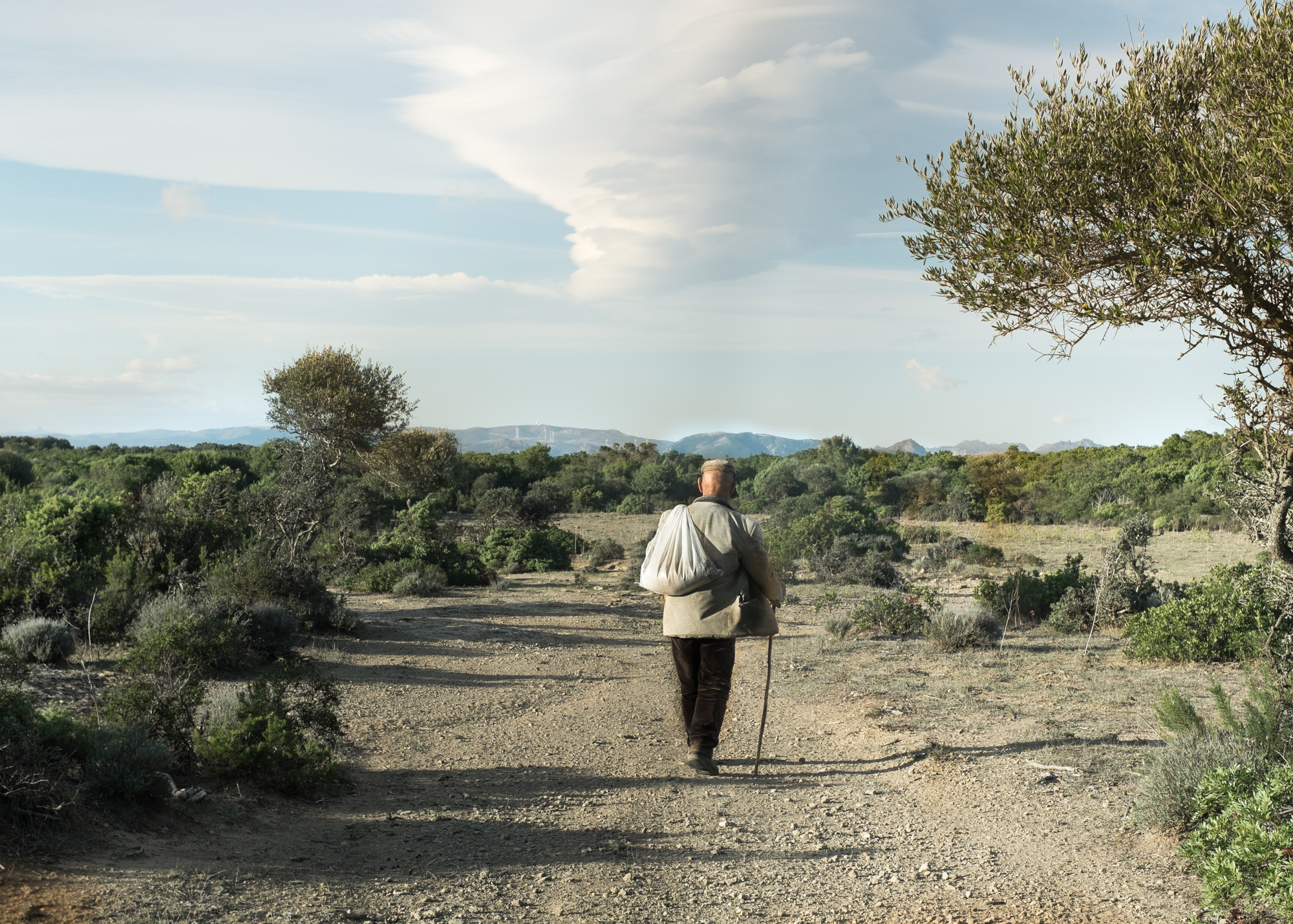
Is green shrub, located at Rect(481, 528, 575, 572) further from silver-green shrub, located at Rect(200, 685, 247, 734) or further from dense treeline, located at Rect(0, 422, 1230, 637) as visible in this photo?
silver-green shrub, located at Rect(200, 685, 247, 734)

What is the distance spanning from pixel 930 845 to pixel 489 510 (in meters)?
22.5

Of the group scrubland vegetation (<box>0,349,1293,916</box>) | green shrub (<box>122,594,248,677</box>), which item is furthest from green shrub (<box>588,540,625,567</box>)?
green shrub (<box>122,594,248,677</box>)

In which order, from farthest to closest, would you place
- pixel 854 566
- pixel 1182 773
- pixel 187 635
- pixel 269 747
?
pixel 854 566, pixel 187 635, pixel 269 747, pixel 1182 773

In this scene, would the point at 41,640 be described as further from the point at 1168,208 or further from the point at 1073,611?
the point at 1073,611

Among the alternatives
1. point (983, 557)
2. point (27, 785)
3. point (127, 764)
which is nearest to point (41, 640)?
point (127, 764)

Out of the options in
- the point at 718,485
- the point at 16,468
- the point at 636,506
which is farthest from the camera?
the point at 636,506

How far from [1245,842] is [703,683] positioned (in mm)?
2791

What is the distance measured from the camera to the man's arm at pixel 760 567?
5.31 metres

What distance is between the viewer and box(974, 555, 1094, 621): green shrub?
12.9 meters

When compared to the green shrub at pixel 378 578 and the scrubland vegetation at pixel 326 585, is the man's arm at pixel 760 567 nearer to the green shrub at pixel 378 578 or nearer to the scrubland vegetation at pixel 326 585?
the scrubland vegetation at pixel 326 585

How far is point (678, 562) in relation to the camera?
209 inches

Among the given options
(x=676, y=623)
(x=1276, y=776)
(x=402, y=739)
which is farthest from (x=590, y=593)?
(x=1276, y=776)

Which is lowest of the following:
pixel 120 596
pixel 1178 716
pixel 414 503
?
pixel 120 596

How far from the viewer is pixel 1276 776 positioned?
4.04m
